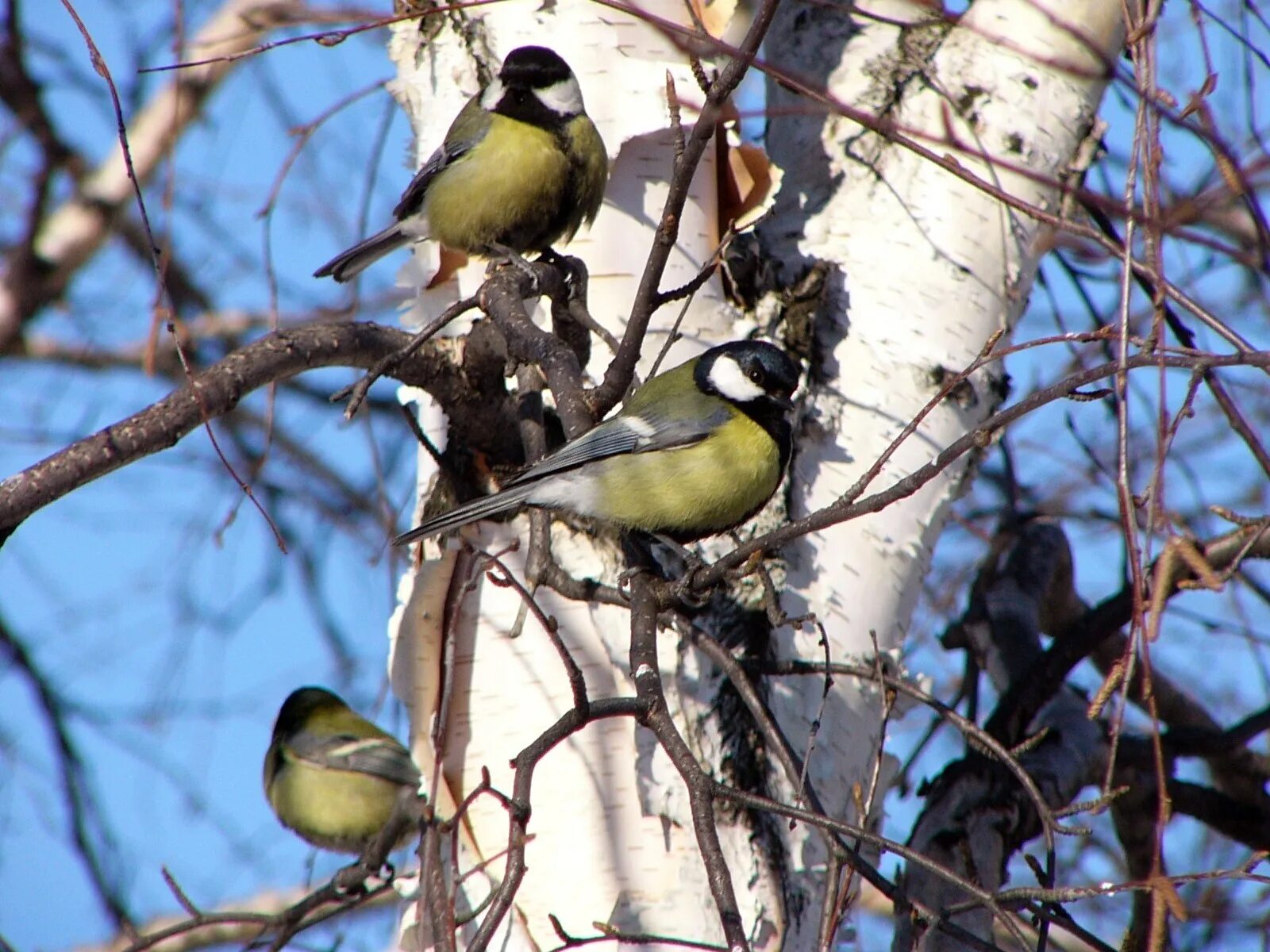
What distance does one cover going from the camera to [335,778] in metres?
3.69

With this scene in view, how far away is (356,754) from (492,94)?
1.88m

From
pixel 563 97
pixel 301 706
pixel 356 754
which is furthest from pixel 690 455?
pixel 301 706

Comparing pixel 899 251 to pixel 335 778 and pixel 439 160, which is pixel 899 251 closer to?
pixel 439 160

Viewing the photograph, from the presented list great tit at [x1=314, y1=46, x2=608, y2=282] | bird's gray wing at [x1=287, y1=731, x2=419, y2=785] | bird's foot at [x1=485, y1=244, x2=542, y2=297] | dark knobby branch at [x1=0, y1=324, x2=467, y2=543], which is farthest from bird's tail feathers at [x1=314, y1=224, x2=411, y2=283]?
bird's gray wing at [x1=287, y1=731, x2=419, y2=785]

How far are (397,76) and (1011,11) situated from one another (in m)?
1.26

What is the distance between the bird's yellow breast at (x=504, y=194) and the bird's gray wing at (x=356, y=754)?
148cm

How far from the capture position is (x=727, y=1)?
275cm

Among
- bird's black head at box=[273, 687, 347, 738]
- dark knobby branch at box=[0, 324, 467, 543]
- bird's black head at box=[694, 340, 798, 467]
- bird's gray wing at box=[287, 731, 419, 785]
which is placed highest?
bird's black head at box=[273, 687, 347, 738]

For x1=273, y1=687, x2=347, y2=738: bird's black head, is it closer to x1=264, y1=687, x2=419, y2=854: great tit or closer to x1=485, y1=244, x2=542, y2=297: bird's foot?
x1=264, y1=687, x2=419, y2=854: great tit

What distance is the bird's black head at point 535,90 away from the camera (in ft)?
8.51

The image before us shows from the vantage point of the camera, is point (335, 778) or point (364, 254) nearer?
point (364, 254)

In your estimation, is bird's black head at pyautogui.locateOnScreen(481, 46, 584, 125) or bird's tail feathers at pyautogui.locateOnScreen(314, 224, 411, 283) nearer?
bird's black head at pyautogui.locateOnScreen(481, 46, 584, 125)

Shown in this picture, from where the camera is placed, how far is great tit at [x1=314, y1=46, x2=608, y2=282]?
2738mm

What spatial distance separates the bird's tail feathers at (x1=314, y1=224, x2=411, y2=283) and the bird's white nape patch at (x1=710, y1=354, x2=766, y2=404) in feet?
3.39
